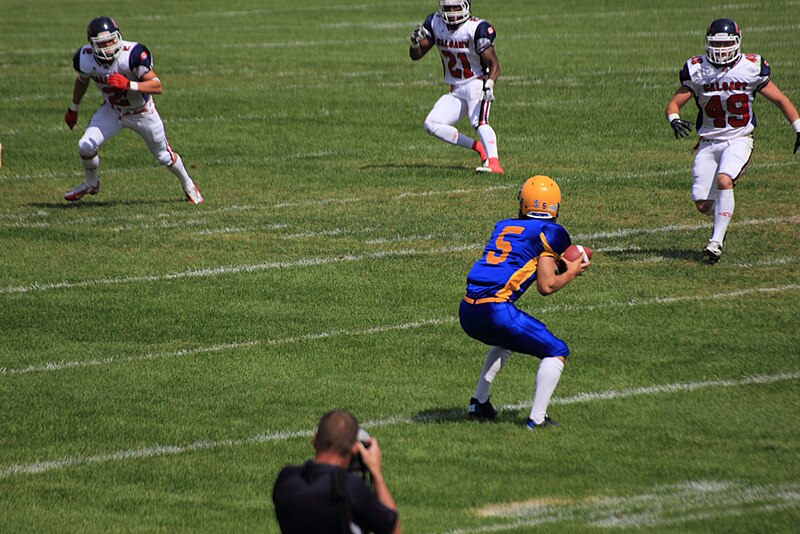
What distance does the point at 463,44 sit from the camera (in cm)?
1520

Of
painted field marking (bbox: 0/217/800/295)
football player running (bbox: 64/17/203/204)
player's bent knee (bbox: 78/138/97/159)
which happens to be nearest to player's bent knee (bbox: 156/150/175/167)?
football player running (bbox: 64/17/203/204)

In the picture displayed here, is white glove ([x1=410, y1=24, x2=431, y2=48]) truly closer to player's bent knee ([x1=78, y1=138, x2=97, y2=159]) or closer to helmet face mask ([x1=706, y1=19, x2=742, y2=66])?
player's bent knee ([x1=78, y1=138, x2=97, y2=159])

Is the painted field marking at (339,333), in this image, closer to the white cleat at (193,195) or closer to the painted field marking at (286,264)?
the painted field marking at (286,264)

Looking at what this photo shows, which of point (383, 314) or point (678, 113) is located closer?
point (383, 314)

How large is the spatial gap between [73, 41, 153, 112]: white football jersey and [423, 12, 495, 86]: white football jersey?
3604mm

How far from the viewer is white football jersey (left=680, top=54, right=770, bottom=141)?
11281 millimetres

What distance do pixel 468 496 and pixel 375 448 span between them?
193 cm

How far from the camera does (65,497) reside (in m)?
7.02

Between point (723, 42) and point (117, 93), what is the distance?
6.21 meters

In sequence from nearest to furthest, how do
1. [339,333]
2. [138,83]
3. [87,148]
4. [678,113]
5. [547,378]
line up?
[547,378]
[339,333]
[678,113]
[138,83]
[87,148]

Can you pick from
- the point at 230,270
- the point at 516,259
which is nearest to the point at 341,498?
the point at 516,259

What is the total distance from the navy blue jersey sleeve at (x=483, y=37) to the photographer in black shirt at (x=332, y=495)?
1070 cm

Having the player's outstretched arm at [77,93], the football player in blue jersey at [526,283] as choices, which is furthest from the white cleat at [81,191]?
the football player in blue jersey at [526,283]

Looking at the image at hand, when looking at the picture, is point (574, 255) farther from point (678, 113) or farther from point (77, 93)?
point (77, 93)
